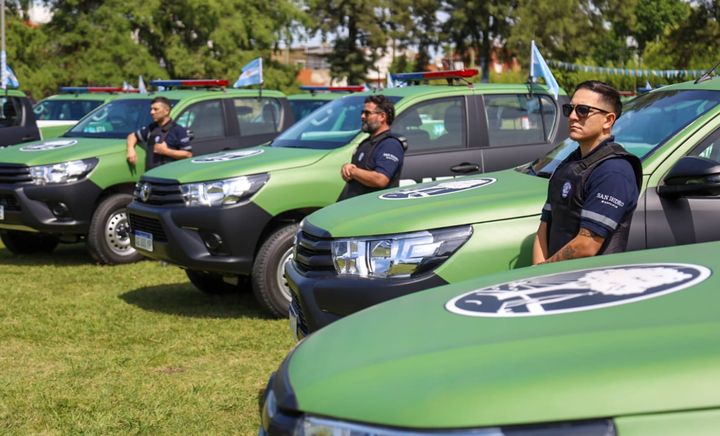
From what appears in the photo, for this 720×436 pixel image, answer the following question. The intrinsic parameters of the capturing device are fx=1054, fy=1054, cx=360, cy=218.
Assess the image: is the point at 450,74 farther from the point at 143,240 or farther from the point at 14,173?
the point at 14,173

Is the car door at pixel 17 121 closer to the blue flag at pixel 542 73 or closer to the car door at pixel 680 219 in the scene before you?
the blue flag at pixel 542 73

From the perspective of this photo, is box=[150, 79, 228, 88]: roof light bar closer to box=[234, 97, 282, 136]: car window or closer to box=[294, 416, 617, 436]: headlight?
box=[234, 97, 282, 136]: car window

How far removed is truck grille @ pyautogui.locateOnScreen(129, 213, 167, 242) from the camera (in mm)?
7934

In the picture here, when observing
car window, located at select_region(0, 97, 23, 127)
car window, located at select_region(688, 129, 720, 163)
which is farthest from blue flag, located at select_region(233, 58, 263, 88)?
car window, located at select_region(688, 129, 720, 163)

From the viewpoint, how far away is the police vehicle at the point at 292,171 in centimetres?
762

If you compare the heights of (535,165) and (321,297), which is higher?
(535,165)

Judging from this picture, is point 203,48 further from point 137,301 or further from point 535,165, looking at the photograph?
point 535,165

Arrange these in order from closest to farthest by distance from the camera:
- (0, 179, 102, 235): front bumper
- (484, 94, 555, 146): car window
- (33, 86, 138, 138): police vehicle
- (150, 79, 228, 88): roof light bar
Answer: (484, 94, 555, 146): car window, (0, 179, 102, 235): front bumper, (150, 79, 228, 88): roof light bar, (33, 86, 138, 138): police vehicle

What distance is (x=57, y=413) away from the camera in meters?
5.34

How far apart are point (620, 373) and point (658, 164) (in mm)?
3002

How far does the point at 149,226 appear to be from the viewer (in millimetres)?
8117

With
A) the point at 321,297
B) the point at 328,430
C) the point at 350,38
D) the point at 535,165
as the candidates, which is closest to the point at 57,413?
the point at 321,297

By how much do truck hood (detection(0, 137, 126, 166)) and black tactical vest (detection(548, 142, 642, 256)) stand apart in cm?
692

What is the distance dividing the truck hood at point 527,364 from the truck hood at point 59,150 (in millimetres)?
8447
